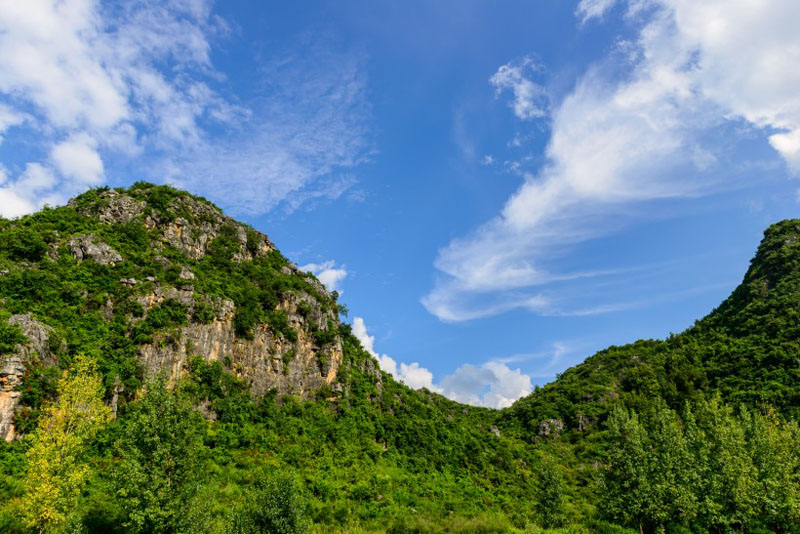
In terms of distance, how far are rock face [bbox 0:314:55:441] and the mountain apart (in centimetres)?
12

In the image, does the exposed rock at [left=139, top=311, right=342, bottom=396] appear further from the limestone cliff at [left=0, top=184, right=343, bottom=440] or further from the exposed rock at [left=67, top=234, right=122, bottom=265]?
the exposed rock at [left=67, top=234, right=122, bottom=265]

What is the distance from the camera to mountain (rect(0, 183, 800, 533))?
28.6 metres

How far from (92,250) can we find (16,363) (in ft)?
64.6

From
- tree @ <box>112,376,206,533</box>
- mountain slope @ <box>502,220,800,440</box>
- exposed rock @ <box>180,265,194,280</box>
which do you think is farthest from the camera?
mountain slope @ <box>502,220,800,440</box>

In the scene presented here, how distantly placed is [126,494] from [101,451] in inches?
602

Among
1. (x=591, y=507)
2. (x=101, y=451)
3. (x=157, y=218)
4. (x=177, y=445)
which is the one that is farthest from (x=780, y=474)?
(x=157, y=218)

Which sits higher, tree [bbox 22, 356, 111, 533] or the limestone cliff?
the limestone cliff

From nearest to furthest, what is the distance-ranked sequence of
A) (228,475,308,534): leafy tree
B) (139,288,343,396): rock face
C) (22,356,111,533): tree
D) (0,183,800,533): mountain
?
(22,356,111,533): tree → (0,183,800,533): mountain → (228,475,308,534): leafy tree → (139,288,343,396): rock face

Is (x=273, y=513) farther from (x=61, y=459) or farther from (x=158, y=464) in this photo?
(x=61, y=459)

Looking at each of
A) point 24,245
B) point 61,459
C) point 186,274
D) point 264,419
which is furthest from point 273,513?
point 24,245

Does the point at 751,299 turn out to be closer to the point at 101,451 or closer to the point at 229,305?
the point at 229,305

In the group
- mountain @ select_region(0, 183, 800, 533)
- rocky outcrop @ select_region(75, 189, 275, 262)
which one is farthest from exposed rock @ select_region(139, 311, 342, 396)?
rocky outcrop @ select_region(75, 189, 275, 262)

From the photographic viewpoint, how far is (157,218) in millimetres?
60906

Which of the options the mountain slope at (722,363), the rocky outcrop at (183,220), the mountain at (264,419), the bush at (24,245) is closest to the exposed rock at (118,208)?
the rocky outcrop at (183,220)
